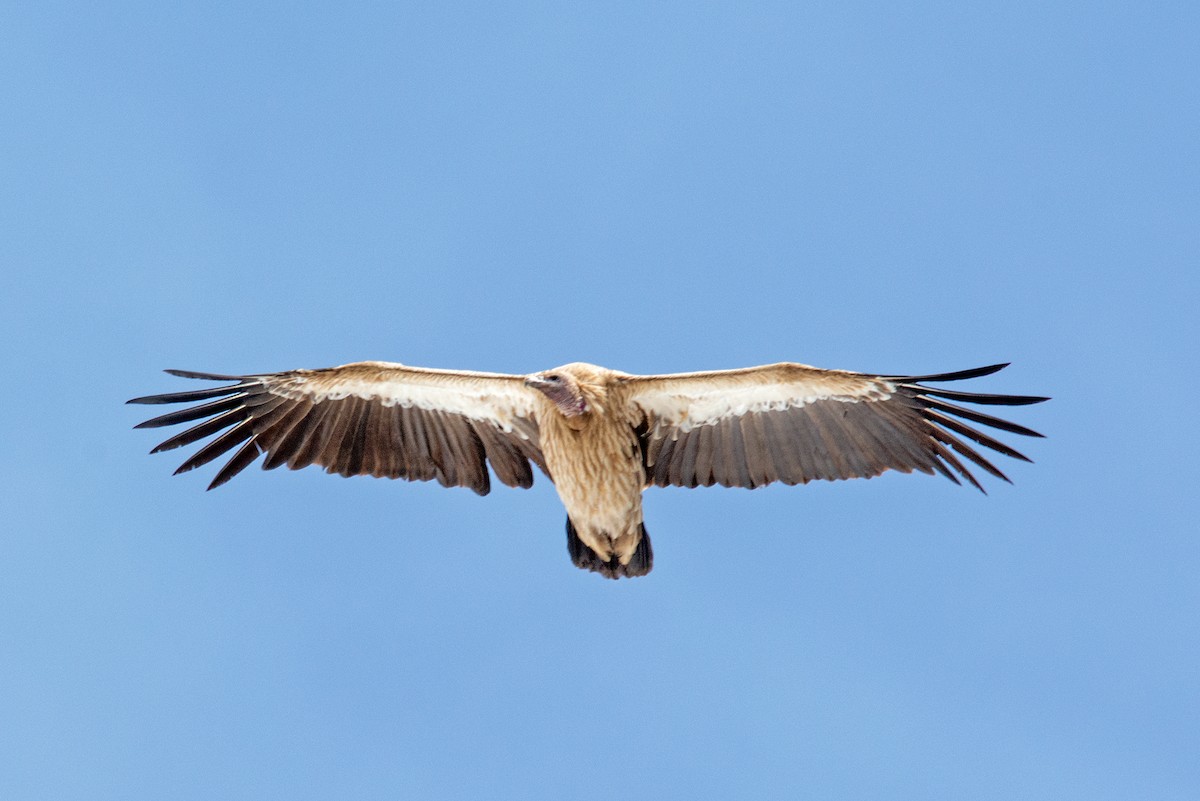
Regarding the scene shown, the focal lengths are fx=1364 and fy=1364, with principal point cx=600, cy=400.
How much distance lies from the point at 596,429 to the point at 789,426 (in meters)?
1.62

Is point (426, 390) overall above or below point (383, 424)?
above

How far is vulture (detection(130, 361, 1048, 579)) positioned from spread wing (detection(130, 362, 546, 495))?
12 millimetres

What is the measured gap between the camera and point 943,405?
1079 cm

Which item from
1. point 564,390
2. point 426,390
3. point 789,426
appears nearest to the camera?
point 564,390

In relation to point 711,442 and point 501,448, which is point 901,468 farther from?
point 501,448

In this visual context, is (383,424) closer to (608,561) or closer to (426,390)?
(426,390)

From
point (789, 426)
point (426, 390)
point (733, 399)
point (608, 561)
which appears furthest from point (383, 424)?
point (789, 426)

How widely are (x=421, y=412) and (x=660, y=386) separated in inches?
86.4

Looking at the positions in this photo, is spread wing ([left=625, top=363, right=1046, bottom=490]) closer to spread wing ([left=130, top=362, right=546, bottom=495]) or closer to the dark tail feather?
the dark tail feather

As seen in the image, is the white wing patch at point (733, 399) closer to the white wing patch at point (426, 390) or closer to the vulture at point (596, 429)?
the vulture at point (596, 429)

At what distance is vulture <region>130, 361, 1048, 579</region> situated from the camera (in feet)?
36.3

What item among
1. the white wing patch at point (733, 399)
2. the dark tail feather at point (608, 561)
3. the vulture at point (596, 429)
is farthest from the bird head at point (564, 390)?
the dark tail feather at point (608, 561)

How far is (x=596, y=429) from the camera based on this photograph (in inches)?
441

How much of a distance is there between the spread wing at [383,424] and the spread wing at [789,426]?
1.17 metres
